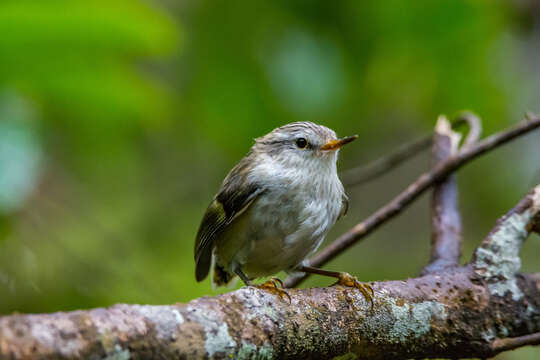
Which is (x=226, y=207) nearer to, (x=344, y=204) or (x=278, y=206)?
(x=278, y=206)

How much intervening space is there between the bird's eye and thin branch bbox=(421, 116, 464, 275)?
765 millimetres

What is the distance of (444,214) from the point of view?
3.23 metres

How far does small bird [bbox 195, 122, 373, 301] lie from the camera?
2998 mm

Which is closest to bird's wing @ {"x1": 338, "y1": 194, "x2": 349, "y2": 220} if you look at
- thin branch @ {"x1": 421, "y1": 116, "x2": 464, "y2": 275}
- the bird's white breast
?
the bird's white breast

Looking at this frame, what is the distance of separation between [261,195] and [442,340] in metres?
1.14

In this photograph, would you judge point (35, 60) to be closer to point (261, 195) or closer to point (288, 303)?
point (261, 195)

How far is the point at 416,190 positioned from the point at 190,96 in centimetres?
146

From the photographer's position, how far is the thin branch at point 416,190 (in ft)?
10.4

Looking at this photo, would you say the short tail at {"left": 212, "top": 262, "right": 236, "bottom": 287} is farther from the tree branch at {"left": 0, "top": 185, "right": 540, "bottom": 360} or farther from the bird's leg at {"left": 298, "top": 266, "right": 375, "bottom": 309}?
the tree branch at {"left": 0, "top": 185, "right": 540, "bottom": 360}

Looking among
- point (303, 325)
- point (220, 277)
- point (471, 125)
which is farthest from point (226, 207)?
point (471, 125)

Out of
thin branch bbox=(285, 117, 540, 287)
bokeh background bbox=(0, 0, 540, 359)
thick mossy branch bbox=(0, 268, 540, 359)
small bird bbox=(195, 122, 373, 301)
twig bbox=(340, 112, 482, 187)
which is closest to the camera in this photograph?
thick mossy branch bbox=(0, 268, 540, 359)

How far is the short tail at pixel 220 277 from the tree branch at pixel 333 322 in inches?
56.0

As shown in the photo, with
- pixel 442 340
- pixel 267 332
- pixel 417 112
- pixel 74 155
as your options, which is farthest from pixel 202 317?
pixel 417 112

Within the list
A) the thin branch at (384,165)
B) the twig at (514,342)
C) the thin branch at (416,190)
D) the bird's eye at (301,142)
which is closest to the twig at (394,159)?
the thin branch at (384,165)
